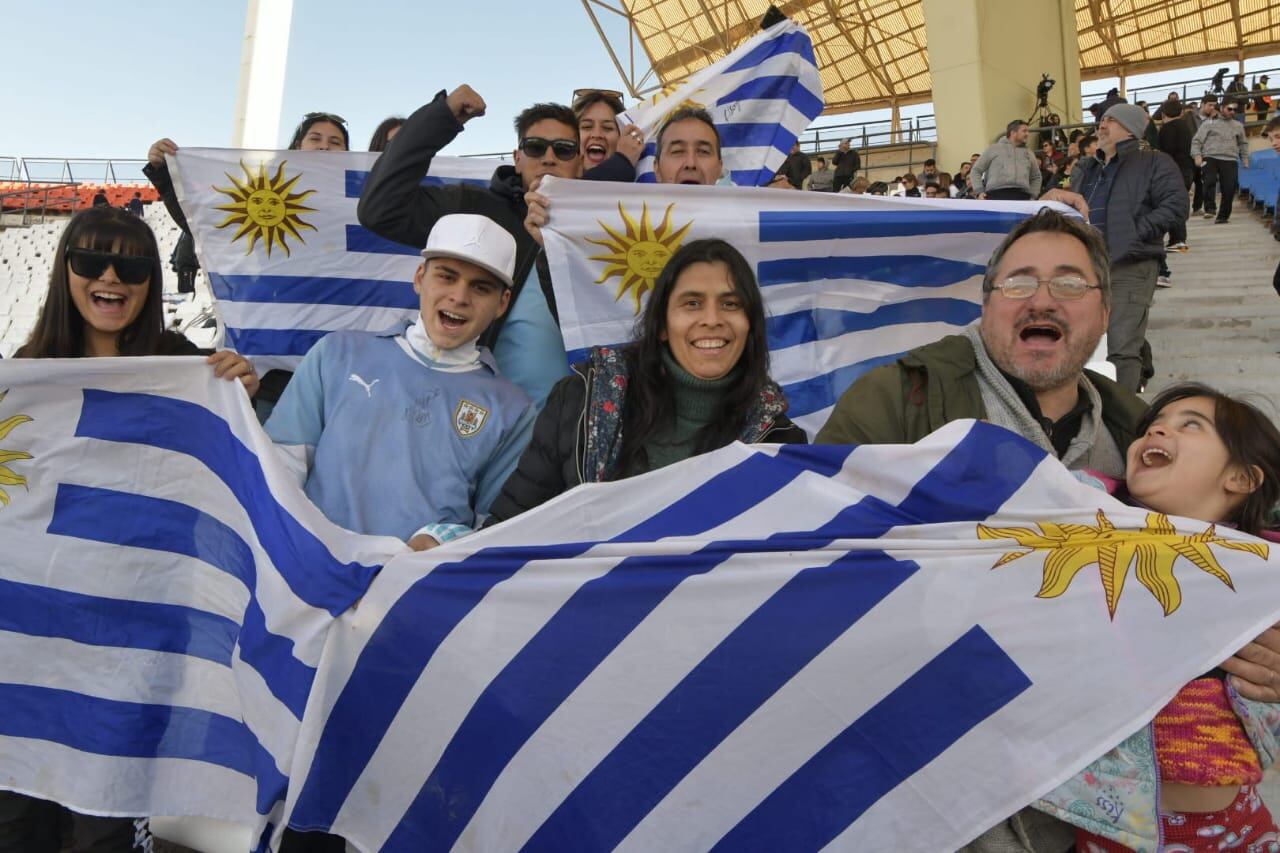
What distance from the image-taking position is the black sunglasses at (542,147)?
3.58m

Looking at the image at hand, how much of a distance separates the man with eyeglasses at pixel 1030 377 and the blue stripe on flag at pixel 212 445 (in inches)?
50.6

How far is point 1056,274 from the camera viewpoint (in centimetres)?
239

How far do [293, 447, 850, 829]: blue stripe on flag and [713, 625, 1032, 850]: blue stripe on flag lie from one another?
0.48 meters

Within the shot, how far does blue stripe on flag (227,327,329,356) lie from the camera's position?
4004 millimetres

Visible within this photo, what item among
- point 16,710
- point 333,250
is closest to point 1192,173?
point 333,250

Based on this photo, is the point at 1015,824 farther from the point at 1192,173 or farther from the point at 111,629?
the point at 1192,173

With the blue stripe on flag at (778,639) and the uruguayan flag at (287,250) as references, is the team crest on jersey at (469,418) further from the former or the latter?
the uruguayan flag at (287,250)

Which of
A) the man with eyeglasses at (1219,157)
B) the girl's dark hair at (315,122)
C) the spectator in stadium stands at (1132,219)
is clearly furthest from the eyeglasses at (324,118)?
the man with eyeglasses at (1219,157)

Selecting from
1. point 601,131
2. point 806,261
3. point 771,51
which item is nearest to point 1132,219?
point 771,51

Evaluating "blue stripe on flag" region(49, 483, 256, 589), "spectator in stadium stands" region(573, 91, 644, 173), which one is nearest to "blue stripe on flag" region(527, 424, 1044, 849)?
"blue stripe on flag" region(49, 483, 256, 589)

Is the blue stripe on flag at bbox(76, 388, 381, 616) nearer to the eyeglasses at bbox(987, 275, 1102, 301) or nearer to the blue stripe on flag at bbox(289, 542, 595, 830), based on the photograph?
the blue stripe on flag at bbox(289, 542, 595, 830)

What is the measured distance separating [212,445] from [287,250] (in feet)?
5.69

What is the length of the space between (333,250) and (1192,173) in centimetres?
1404

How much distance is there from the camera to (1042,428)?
2320mm
